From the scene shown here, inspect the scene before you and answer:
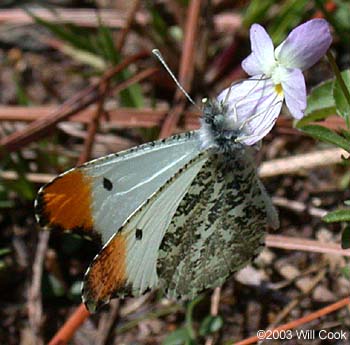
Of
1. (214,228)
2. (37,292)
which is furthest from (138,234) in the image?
(37,292)

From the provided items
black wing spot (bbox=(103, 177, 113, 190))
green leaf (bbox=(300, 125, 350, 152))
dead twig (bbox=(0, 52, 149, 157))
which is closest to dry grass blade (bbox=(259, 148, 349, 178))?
dead twig (bbox=(0, 52, 149, 157))

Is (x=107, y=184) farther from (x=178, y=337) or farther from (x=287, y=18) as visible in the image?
(x=287, y=18)

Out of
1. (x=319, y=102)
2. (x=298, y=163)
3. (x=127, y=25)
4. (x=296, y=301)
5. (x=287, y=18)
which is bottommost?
(x=296, y=301)

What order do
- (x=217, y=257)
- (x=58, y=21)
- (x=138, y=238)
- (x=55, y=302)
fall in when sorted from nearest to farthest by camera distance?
(x=138, y=238), (x=217, y=257), (x=55, y=302), (x=58, y=21)

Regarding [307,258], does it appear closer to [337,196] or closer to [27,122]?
[337,196]

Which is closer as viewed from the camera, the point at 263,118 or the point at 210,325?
the point at 263,118

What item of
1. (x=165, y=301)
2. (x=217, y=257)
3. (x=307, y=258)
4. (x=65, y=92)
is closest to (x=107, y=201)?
(x=217, y=257)

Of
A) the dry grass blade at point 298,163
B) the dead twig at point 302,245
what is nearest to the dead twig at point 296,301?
the dead twig at point 302,245

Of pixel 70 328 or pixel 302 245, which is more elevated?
pixel 302 245
